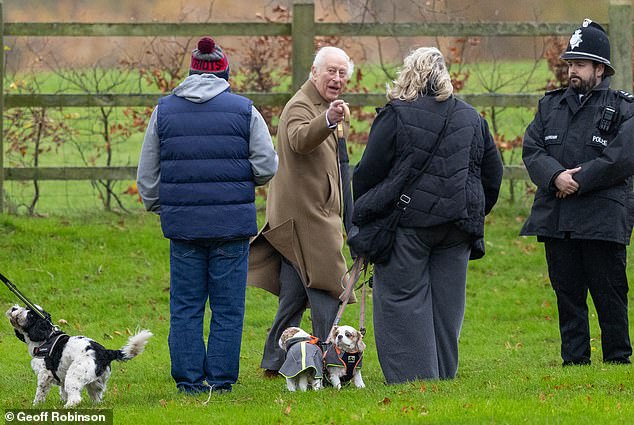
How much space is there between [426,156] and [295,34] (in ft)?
17.4

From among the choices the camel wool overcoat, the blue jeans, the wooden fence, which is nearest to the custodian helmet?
the camel wool overcoat

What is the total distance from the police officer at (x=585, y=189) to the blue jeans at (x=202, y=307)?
6.55 feet

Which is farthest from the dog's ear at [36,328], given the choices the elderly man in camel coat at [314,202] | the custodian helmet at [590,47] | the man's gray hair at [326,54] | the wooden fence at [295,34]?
the wooden fence at [295,34]

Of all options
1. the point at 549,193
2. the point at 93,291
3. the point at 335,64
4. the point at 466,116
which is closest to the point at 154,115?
the point at 335,64

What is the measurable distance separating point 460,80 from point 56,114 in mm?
4757

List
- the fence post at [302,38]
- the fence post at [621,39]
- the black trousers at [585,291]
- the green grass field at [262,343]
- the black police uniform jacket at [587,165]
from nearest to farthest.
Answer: the green grass field at [262,343] → the black police uniform jacket at [587,165] → the black trousers at [585,291] → the fence post at [302,38] → the fence post at [621,39]

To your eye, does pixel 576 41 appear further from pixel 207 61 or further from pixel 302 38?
pixel 302 38

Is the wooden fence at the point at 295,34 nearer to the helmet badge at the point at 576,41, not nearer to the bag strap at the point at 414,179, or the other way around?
the helmet badge at the point at 576,41

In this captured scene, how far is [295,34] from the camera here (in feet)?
38.2

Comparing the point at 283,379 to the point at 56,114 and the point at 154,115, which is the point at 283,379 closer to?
the point at 154,115

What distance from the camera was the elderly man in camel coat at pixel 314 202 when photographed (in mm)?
7340

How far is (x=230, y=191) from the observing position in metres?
6.67

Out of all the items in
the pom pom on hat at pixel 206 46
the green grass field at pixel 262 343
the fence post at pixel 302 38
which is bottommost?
the green grass field at pixel 262 343

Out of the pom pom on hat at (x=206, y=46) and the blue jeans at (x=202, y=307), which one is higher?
the pom pom on hat at (x=206, y=46)
